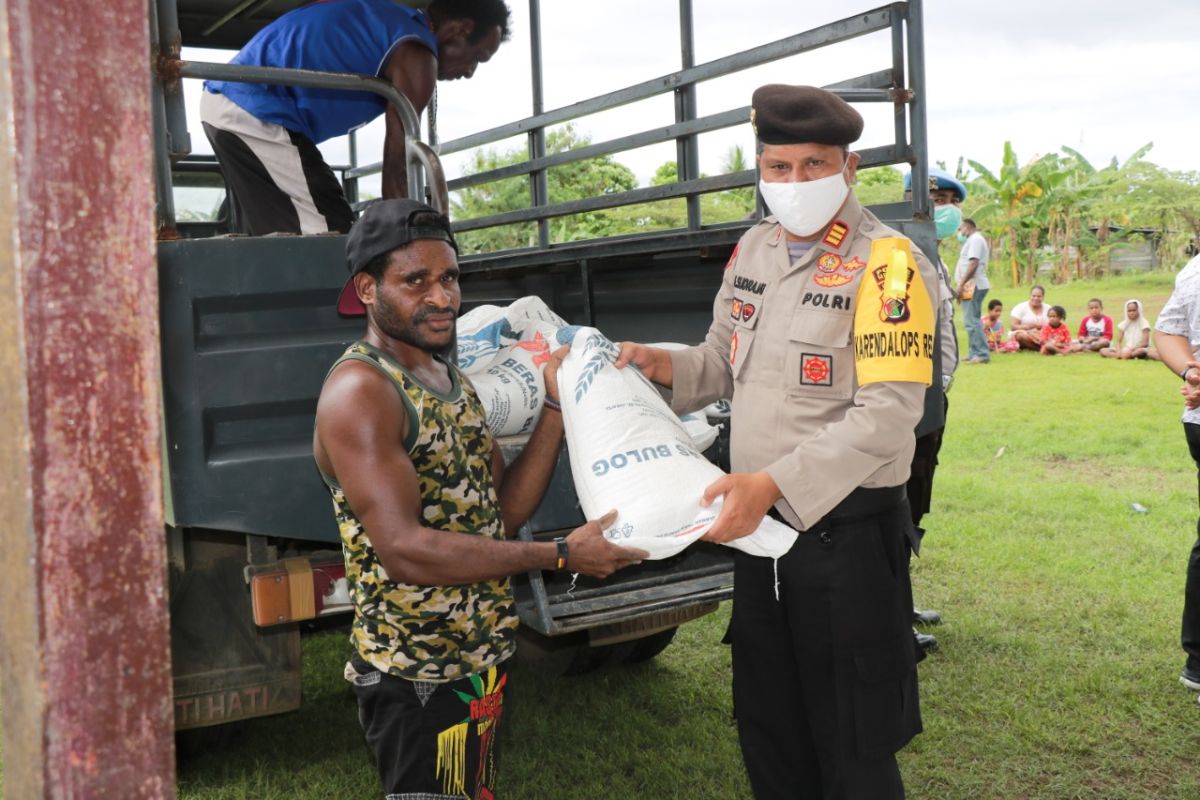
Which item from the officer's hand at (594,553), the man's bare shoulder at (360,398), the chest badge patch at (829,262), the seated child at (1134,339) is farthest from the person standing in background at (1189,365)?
the seated child at (1134,339)

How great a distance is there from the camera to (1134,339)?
12625mm

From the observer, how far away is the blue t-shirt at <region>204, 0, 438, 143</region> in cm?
315

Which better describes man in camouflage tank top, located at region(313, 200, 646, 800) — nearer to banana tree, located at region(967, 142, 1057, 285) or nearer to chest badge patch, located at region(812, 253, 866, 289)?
chest badge patch, located at region(812, 253, 866, 289)

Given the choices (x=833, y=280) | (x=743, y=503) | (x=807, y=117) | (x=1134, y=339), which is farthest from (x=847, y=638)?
(x=1134, y=339)

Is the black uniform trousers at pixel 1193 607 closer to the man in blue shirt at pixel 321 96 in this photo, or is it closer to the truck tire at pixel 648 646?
the truck tire at pixel 648 646

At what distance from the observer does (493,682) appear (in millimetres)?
2166

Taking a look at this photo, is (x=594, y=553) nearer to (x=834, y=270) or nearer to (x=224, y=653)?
(x=834, y=270)

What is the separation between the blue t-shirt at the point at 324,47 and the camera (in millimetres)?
3146

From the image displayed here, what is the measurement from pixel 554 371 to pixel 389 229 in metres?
0.59

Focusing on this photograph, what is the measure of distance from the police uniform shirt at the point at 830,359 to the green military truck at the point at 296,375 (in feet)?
2.03

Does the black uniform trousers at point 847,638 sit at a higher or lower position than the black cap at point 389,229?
lower

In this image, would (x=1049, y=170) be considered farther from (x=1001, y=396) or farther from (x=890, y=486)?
(x=890, y=486)

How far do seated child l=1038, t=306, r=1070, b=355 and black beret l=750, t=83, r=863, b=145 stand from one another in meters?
12.5

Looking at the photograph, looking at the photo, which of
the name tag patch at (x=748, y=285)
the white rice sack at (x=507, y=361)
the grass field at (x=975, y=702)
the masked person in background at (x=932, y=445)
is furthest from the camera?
the masked person in background at (x=932, y=445)
